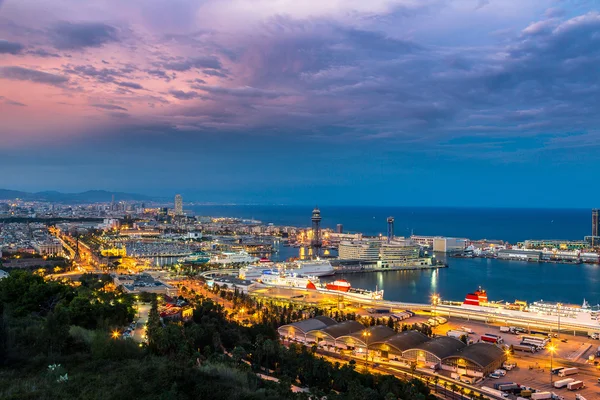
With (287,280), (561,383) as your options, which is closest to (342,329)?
(561,383)

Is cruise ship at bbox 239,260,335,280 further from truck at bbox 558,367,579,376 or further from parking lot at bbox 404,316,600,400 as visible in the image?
truck at bbox 558,367,579,376

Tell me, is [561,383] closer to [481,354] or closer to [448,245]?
[481,354]

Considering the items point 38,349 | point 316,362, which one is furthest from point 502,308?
point 38,349

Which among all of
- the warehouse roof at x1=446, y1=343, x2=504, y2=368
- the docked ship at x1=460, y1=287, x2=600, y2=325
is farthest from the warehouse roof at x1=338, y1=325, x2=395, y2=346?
the docked ship at x1=460, y1=287, x2=600, y2=325

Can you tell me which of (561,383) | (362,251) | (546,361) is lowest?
(546,361)

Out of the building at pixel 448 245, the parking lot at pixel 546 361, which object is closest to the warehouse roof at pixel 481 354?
the parking lot at pixel 546 361

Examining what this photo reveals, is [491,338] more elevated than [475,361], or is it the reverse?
[475,361]
